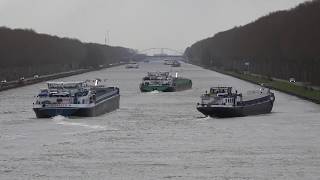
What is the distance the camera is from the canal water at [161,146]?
107 feet

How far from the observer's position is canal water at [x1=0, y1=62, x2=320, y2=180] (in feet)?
107

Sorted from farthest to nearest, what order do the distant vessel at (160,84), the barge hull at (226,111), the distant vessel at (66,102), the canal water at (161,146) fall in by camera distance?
1. the distant vessel at (160,84)
2. the barge hull at (226,111)
3. the distant vessel at (66,102)
4. the canal water at (161,146)

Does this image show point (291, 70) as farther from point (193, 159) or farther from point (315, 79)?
point (193, 159)

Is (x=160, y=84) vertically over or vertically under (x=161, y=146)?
under

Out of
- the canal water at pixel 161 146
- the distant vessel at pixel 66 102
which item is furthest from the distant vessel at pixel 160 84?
the distant vessel at pixel 66 102

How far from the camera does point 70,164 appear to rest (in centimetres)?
3431

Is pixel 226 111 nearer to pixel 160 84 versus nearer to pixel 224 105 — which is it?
pixel 224 105

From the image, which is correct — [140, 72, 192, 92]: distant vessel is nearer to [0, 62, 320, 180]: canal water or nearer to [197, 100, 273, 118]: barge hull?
[0, 62, 320, 180]: canal water

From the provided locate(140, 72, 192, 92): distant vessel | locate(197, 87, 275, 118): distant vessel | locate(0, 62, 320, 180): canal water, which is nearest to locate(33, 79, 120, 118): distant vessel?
locate(0, 62, 320, 180): canal water

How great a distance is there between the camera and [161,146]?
132 ft

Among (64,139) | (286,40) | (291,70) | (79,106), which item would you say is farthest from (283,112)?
(291,70)

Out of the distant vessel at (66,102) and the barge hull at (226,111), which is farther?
the barge hull at (226,111)

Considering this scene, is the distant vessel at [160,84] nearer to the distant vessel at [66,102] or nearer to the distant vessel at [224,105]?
the distant vessel at [66,102]

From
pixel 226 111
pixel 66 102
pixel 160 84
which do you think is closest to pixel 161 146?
pixel 226 111
